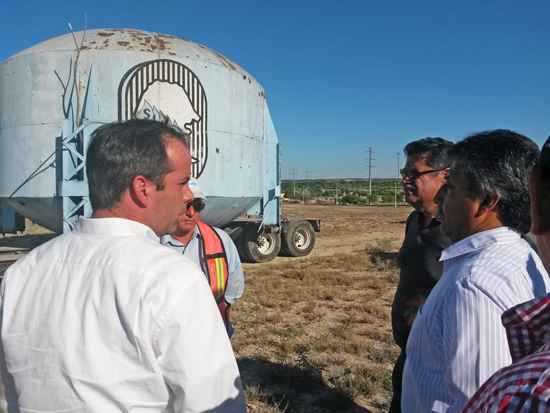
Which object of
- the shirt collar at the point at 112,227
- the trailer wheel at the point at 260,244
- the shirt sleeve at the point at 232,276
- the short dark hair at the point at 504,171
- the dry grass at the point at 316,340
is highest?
the short dark hair at the point at 504,171

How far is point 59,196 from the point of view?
275 inches

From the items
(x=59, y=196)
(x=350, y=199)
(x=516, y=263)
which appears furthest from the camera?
(x=350, y=199)

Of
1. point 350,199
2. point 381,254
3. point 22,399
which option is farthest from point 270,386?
point 350,199

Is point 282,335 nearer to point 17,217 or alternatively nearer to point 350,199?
point 17,217

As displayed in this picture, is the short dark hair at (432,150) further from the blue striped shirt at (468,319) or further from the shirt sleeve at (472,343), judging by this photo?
the shirt sleeve at (472,343)

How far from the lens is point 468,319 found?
4.41 ft

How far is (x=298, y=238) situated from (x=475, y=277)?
10943 millimetres

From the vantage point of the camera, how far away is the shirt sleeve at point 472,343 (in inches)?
51.4

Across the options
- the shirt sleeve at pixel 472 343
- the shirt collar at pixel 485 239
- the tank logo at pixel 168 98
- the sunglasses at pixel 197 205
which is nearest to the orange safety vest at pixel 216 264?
the sunglasses at pixel 197 205

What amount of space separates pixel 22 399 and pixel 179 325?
22.5 inches

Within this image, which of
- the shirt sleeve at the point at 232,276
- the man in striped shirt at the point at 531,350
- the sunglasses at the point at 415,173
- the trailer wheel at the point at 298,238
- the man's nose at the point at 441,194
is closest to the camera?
the man in striped shirt at the point at 531,350

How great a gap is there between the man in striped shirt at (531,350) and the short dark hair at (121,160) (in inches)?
43.6

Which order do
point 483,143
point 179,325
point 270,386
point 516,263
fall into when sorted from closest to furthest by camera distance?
1. point 179,325
2. point 516,263
3. point 483,143
4. point 270,386

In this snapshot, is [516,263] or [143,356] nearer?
[143,356]
